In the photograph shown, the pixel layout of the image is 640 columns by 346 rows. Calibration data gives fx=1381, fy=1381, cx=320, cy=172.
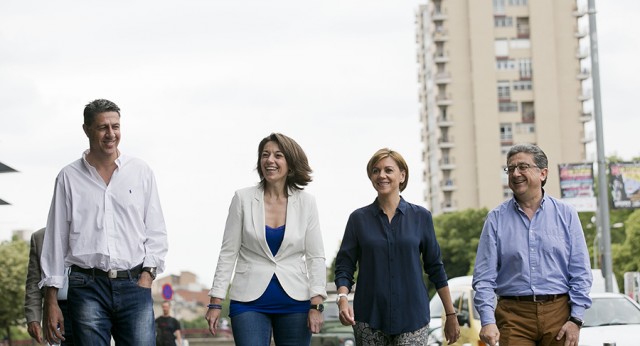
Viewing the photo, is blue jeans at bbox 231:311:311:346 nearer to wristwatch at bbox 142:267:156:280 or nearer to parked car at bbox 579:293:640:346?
wristwatch at bbox 142:267:156:280

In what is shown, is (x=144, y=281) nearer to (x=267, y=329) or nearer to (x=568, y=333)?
(x=267, y=329)

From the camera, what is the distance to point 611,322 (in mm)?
16516

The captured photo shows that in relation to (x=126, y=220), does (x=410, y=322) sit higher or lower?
lower

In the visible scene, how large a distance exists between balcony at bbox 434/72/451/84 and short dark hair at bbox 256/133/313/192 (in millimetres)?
121410

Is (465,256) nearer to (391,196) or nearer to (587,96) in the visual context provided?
(587,96)

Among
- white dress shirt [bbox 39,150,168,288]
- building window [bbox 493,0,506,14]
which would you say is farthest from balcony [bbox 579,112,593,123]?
white dress shirt [bbox 39,150,168,288]

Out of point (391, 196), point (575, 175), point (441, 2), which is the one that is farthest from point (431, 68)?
point (391, 196)

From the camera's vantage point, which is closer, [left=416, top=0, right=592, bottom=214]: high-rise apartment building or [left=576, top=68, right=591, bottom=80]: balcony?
[left=416, top=0, right=592, bottom=214]: high-rise apartment building

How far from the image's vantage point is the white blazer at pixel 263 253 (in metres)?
8.08

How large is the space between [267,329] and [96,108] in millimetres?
1612

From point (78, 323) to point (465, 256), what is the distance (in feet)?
319

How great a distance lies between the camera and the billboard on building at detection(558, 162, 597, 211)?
36.1 meters

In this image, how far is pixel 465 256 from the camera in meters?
104

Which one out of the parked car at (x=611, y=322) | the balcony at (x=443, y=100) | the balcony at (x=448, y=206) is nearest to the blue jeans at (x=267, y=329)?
the parked car at (x=611, y=322)
